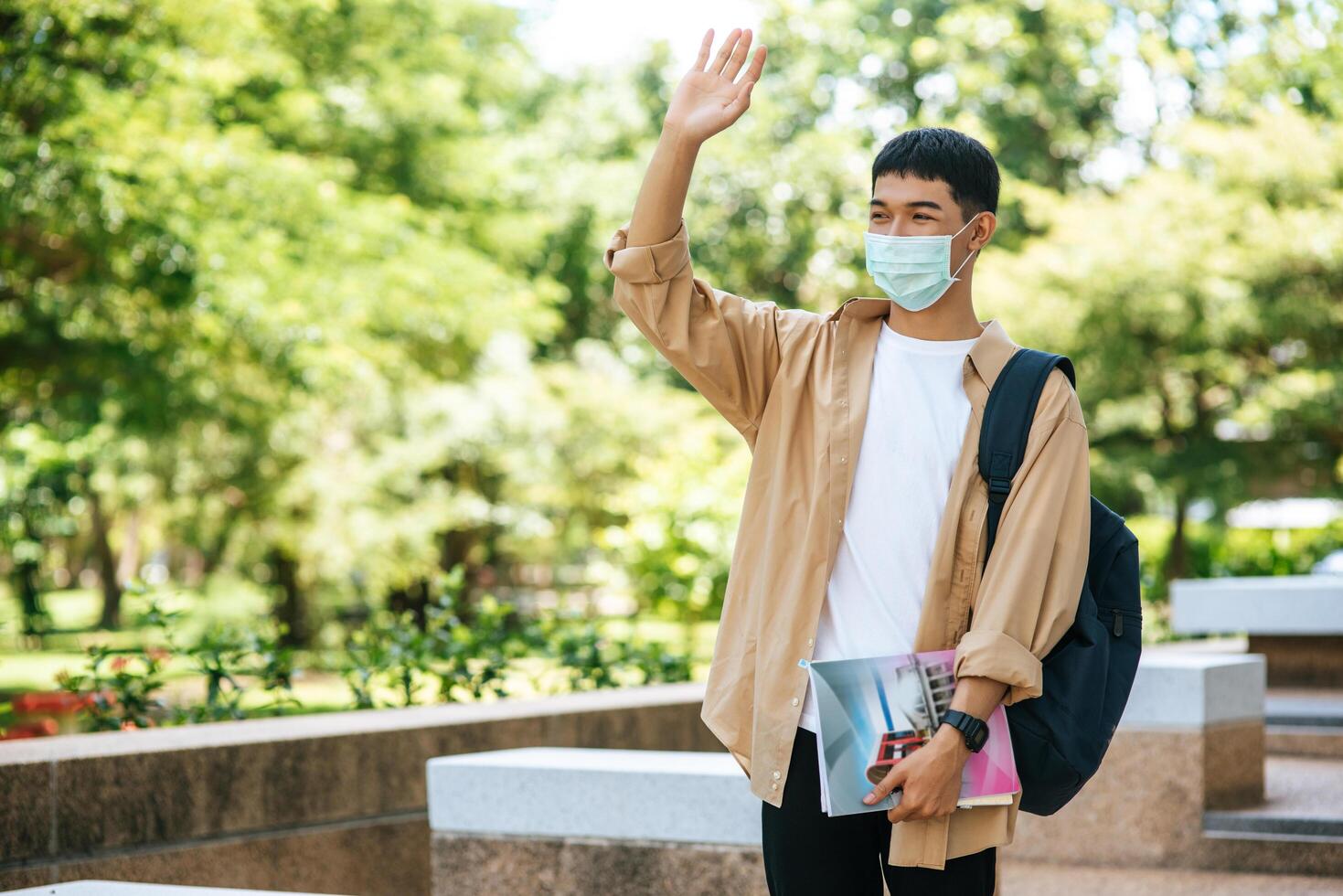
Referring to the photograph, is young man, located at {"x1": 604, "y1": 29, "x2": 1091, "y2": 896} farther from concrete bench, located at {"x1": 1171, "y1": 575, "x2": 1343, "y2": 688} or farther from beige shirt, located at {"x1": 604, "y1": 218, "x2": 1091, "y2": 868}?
concrete bench, located at {"x1": 1171, "y1": 575, "x2": 1343, "y2": 688}

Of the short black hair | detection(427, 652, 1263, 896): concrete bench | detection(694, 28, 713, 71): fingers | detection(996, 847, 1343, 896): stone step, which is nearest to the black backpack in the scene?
the short black hair

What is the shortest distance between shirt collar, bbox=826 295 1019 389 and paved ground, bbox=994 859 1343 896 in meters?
3.22

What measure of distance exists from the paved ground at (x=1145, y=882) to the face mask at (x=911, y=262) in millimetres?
3324

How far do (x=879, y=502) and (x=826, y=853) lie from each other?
0.57 m

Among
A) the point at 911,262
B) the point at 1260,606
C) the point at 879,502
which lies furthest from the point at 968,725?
the point at 1260,606

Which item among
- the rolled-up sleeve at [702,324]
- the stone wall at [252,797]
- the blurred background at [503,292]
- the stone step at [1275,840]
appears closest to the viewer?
the rolled-up sleeve at [702,324]

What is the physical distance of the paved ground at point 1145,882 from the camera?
5.20 m

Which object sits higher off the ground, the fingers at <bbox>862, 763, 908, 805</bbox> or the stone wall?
the fingers at <bbox>862, 763, 908, 805</bbox>

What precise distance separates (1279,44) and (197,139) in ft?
49.7

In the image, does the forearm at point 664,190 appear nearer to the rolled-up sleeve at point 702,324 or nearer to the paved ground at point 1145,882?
the rolled-up sleeve at point 702,324

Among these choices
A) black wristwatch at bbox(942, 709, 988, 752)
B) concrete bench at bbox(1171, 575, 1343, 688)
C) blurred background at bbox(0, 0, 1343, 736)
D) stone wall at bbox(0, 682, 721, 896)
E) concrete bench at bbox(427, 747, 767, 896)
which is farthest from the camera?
blurred background at bbox(0, 0, 1343, 736)

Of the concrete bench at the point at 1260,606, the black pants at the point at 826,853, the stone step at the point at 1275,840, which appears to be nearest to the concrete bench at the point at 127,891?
the black pants at the point at 826,853

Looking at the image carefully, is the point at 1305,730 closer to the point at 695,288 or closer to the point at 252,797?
the point at 252,797

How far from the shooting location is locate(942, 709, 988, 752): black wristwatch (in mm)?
2203
